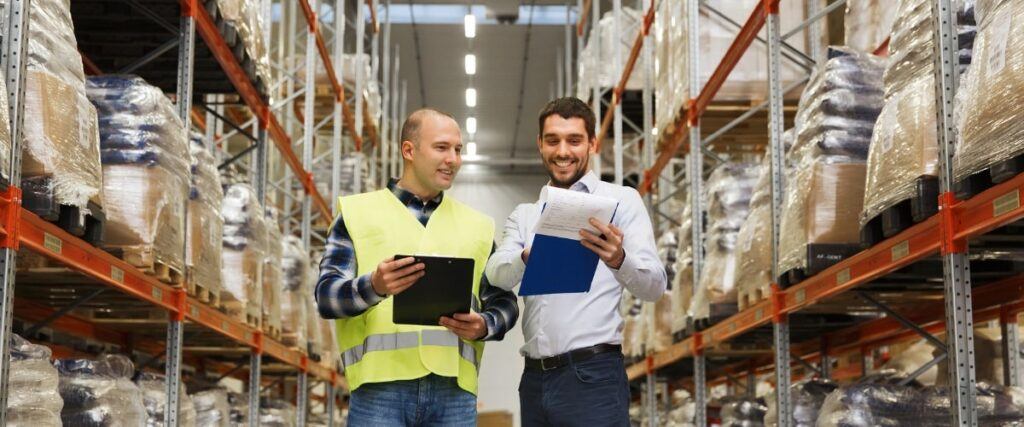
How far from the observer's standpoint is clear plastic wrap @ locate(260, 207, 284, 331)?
9672 millimetres

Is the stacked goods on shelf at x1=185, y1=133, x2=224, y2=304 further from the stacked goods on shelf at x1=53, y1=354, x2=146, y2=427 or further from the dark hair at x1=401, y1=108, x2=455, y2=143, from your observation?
the dark hair at x1=401, y1=108, x2=455, y2=143

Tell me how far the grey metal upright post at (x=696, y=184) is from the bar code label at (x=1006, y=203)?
5535 millimetres

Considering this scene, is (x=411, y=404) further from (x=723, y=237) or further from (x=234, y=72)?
A: (x=234, y=72)

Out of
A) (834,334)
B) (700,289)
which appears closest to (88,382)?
(700,289)

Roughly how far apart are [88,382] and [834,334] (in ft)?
19.1

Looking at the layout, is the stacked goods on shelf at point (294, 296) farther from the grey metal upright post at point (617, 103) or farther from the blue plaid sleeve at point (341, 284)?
the blue plaid sleeve at point (341, 284)

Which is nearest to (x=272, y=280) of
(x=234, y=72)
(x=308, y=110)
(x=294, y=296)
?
(x=294, y=296)

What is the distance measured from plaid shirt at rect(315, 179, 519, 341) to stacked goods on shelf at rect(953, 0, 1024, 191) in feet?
A: 5.18

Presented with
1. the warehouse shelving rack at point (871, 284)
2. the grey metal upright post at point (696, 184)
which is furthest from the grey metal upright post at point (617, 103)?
the grey metal upright post at point (696, 184)

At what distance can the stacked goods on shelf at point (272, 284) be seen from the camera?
967cm

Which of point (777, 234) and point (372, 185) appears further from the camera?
point (372, 185)

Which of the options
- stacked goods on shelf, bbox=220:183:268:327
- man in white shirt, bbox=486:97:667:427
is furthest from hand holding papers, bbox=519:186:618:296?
stacked goods on shelf, bbox=220:183:268:327

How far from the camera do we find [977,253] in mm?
4914

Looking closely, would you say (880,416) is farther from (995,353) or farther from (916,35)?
(995,353)
